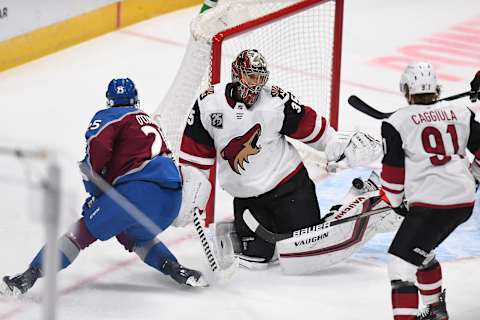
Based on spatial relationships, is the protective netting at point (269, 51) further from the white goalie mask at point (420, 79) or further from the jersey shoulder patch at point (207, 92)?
the white goalie mask at point (420, 79)

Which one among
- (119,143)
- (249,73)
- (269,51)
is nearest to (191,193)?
(119,143)

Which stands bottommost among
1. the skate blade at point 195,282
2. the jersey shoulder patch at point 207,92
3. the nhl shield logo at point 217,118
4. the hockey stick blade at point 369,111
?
the skate blade at point 195,282

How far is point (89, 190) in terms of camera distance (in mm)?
4160

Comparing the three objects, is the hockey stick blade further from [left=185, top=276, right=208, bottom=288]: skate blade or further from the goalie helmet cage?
[left=185, top=276, right=208, bottom=288]: skate blade

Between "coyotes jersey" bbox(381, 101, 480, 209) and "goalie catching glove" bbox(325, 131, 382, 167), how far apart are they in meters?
0.76

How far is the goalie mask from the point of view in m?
4.23

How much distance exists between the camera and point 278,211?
14.6 ft

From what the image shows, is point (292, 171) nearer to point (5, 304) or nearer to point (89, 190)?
point (89, 190)

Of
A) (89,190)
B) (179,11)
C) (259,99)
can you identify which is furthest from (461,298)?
(179,11)

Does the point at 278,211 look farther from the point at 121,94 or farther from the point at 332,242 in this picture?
the point at 121,94

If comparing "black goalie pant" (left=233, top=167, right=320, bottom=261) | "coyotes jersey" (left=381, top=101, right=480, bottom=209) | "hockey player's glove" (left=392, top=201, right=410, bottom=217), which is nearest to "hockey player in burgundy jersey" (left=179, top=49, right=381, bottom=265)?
Answer: "black goalie pant" (left=233, top=167, right=320, bottom=261)

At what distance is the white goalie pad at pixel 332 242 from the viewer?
14.3 ft

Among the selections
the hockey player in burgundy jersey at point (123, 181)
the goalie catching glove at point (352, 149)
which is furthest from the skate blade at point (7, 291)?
the goalie catching glove at point (352, 149)

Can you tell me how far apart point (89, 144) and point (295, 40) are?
1.76 meters
